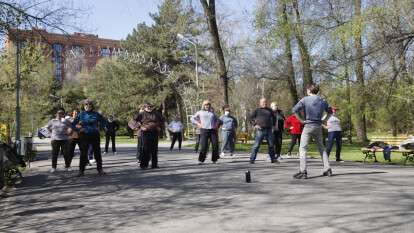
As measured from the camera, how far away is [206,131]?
638 inches

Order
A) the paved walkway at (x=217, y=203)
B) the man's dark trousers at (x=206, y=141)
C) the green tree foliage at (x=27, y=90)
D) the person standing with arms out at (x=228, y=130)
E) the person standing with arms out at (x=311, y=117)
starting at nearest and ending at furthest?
1. the paved walkway at (x=217, y=203)
2. the person standing with arms out at (x=311, y=117)
3. the man's dark trousers at (x=206, y=141)
4. the person standing with arms out at (x=228, y=130)
5. the green tree foliage at (x=27, y=90)

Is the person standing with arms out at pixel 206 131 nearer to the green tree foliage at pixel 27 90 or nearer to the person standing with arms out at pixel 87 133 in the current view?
the person standing with arms out at pixel 87 133

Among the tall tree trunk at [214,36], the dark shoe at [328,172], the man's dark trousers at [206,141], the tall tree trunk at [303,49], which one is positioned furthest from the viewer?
the tall tree trunk at [214,36]

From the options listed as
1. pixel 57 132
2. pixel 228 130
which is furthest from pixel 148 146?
pixel 228 130

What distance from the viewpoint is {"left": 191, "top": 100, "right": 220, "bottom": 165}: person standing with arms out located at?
52.8 ft

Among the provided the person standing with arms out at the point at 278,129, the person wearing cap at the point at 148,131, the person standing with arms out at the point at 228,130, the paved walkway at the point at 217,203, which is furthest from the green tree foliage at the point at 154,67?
the paved walkway at the point at 217,203

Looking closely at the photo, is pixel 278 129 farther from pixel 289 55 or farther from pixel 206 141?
pixel 289 55

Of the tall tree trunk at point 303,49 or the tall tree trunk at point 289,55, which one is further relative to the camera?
the tall tree trunk at point 289,55

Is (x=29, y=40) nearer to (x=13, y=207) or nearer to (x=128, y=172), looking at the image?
(x=128, y=172)

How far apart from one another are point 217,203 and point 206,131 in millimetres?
7680

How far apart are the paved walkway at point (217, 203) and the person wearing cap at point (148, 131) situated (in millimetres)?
2022

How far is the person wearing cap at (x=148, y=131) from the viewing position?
14914mm

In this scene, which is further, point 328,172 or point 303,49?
point 303,49

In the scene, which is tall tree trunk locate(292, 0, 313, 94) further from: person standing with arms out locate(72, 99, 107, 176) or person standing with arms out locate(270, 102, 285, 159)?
person standing with arms out locate(72, 99, 107, 176)
